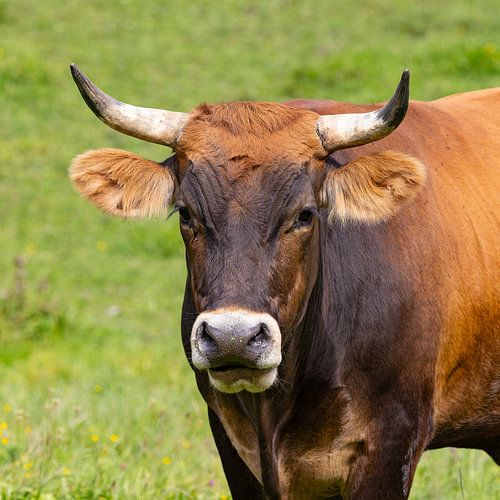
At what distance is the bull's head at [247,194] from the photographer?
383 cm

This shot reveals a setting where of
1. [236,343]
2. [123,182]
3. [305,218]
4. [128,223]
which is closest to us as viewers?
[236,343]

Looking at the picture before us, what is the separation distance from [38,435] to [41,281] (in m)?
4.37

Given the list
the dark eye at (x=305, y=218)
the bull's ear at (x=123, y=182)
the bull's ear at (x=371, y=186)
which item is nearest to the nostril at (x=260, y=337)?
the dark eye at (x=305, y=218)

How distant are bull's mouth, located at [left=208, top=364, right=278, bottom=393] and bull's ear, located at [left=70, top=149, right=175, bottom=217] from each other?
2.72 ft

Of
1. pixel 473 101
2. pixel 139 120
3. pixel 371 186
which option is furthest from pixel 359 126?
pixel 473 101

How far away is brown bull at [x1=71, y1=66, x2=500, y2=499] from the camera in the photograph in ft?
13.3

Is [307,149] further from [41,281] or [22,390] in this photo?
[41,281]

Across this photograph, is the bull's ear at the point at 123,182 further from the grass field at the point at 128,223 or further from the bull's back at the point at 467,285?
the grass field at the point at 128,223

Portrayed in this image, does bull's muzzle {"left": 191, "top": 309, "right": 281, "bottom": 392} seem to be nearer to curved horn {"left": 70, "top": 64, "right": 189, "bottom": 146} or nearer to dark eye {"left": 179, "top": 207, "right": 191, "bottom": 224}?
dark eye {"left": 179, "top": 207, "right": 191, "bottom": 224}

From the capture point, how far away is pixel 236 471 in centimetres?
487

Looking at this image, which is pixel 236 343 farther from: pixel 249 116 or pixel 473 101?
pixel 473 101

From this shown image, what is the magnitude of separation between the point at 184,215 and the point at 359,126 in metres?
0.74

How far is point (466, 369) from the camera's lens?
4.79m

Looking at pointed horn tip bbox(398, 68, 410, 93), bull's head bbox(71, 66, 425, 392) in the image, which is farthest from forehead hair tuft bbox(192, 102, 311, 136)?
pointed horn tip bbox(398, 68, 410, 93)
